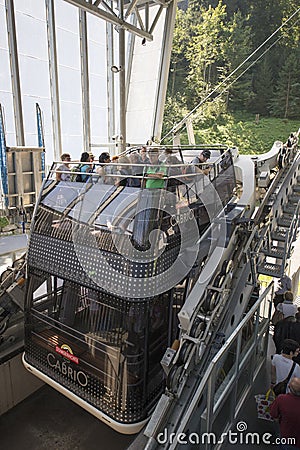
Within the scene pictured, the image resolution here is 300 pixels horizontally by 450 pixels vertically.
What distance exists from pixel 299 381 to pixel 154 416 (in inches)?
48.5

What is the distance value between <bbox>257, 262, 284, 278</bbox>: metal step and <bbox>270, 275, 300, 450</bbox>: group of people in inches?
13.1

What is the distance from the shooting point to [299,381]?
304 centimetres

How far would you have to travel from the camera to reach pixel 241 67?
27781 millimetres

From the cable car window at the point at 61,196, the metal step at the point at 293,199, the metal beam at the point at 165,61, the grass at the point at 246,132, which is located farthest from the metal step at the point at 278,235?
the grass at the point at 246,132

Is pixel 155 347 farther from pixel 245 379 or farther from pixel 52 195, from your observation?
pixel 52 195

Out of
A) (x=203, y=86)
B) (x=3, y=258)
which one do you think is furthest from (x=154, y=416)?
(x=203, y=86)

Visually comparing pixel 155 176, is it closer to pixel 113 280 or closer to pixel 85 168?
pixel 113 280

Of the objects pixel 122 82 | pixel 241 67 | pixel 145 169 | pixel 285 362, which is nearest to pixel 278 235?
pixel 285 362

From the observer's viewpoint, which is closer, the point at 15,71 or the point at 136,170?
the point at 136,170

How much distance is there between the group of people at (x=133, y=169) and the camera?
3.65m

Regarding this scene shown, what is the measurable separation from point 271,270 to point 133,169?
8.48 ft

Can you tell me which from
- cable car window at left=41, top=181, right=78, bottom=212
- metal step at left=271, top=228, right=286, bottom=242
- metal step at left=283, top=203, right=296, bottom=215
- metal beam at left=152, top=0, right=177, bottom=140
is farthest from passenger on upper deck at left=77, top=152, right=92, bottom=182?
metal beam at left=152, top=0, right=177, bottom=140

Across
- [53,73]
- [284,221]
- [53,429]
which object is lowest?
[53,429]

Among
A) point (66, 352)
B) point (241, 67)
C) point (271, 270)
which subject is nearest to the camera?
point (66, 352)
